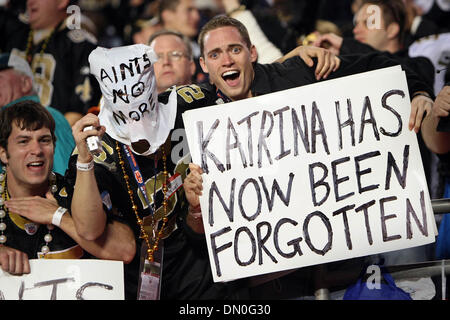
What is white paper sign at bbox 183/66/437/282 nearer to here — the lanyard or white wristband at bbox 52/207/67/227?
the lanyard

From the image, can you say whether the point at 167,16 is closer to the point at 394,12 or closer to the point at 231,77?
the point at 394,12

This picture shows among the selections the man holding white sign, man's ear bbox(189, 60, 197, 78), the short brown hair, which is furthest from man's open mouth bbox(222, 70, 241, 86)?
man's ear bbox(189, 60, 197, 78)

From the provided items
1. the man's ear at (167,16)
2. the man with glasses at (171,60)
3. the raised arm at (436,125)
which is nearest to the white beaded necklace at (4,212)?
the man with glasses at (171,60)

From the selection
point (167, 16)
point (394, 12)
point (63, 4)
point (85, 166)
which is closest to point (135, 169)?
point (85, 166)

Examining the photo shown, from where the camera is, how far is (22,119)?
3275mm

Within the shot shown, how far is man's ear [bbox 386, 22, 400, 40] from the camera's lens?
453 centimetres

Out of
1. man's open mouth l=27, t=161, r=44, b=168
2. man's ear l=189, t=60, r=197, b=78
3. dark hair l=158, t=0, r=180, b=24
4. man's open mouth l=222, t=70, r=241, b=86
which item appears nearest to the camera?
man's open mouth l=27, t=161, r=44, b=168

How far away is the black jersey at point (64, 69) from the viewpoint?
4.61 metres

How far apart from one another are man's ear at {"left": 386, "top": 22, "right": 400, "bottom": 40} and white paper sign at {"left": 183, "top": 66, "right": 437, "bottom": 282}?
1430 mm

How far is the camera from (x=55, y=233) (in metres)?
3.23

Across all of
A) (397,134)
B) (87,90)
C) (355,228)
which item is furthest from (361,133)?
(87,90)

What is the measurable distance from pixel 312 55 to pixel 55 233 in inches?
56.6
